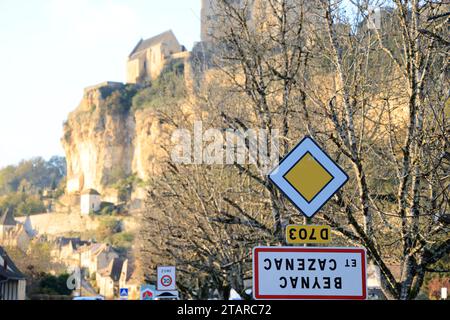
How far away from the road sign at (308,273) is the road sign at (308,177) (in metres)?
0.38

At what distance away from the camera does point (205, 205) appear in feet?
69.8

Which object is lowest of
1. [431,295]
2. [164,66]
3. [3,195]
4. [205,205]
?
[431,295]

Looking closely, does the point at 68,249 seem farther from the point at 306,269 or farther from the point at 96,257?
the point at 306,269

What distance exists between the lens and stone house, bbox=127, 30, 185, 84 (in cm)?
14538

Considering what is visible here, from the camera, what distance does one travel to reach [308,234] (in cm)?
699

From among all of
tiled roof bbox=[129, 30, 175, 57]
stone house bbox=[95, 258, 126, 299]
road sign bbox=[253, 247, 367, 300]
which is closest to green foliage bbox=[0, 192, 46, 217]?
tiled roof bbox=[129, 30, 175, 57]

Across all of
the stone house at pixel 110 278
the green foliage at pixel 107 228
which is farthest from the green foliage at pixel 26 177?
the stone house at pixel 110 278

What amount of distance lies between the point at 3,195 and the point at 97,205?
38.8m

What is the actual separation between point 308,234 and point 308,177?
51 centimetres

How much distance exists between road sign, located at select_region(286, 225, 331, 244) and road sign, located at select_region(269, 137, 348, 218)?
34 centimetres

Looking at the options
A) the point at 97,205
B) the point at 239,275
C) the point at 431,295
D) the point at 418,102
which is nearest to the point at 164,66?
the point at 97,205

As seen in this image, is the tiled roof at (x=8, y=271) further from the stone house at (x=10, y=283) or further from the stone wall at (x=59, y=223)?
the stone wall at (x=59, y=223)

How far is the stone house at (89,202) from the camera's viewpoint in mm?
145500
